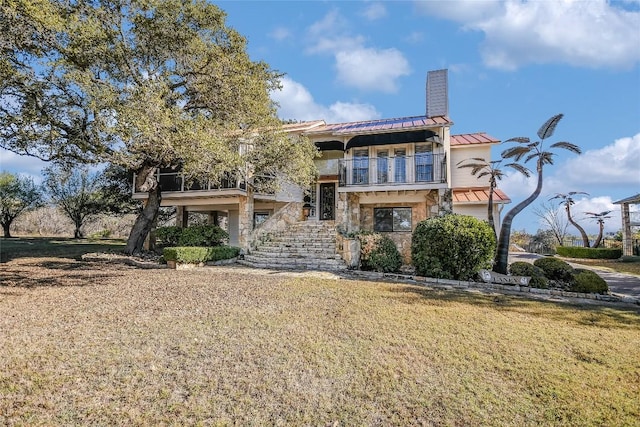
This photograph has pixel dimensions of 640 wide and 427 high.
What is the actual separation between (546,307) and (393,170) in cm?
969

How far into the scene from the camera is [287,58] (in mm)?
16266

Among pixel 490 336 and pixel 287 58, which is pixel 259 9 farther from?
pixel 490 336

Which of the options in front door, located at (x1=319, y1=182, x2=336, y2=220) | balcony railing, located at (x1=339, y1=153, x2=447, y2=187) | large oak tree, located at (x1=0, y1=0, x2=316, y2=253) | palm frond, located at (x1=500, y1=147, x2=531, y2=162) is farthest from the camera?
front door, located at (x1=319, y1=182, x2=336, y2=220)

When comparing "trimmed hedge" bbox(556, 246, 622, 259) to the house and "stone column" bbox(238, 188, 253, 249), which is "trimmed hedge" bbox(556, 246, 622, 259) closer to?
the house

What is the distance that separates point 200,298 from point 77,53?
8938 mm

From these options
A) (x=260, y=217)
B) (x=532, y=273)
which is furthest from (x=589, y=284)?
(x=260, y=217)

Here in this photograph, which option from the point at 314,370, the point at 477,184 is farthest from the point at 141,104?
the point at 477,184

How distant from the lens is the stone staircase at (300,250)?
13.9m

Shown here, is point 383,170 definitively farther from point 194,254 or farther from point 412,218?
point 194,254

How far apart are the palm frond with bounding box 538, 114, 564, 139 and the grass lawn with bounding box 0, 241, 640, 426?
7.32 meters

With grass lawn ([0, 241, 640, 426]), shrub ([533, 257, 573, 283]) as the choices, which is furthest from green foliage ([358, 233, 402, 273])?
shrub ([533, 257, 573, 283])

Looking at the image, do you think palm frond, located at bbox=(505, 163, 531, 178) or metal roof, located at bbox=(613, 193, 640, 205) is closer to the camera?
palm frond, located at bbox=(505, 163, 531, 178)

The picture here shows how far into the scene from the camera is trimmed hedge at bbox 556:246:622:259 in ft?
71.4

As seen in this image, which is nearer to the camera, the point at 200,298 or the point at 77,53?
the point at 200,298
